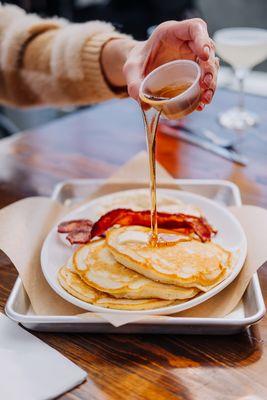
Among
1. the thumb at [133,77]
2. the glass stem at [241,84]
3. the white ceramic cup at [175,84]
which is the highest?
the white ceramic cup at [175,84]

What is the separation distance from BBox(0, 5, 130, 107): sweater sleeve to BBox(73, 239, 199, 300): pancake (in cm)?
67

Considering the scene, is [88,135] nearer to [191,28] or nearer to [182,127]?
[182,127]

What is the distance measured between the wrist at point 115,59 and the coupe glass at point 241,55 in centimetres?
37

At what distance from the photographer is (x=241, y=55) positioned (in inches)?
65.1

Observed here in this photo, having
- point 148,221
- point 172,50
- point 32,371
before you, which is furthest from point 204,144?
point 32,371

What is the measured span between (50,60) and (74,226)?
67cm

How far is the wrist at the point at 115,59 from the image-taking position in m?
1.36

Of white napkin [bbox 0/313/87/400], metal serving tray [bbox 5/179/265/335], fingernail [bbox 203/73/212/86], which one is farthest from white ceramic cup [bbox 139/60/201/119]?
white napkin [bbox 0/313/87/400]

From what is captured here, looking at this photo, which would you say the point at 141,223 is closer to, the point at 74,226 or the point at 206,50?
the point at 74,226

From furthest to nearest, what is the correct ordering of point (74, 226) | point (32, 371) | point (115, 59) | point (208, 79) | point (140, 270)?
point (115, 59) < point (74, 226) < point (208, 79) < point (140, 270) < point (32, 371)

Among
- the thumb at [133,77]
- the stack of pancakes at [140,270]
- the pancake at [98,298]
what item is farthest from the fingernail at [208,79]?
the pancake at [98,298]

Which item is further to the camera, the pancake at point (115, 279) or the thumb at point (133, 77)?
the thumb at point (133, 77)

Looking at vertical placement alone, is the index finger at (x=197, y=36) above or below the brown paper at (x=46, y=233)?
above

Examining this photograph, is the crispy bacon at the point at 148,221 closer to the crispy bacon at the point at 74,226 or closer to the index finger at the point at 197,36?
the crispy bacon at the point at 74,226
